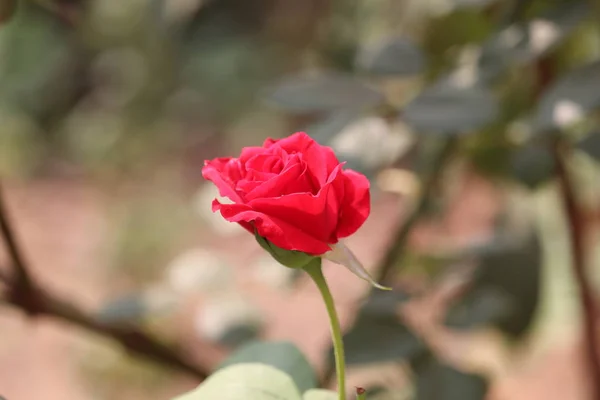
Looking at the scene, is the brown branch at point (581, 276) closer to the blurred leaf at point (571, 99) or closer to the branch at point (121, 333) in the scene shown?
the blurred leaf at point (571, 99)

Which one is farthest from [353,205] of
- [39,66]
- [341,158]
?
[39,66]

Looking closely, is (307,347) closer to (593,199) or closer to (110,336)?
(593,199)

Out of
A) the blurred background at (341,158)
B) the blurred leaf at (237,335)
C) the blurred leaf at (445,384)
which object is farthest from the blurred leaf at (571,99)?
the blurred leaf at (237,335)

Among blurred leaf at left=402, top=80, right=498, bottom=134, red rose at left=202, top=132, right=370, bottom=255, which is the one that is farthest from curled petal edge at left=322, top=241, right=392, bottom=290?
blurred leaf at left=402, top=80, right=498, bottom=134

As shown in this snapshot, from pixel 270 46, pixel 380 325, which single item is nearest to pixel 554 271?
pixel 380 325

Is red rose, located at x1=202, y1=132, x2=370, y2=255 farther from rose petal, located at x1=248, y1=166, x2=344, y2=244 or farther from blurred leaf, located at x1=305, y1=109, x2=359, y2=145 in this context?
blurred leaf, located at x1=305, y1=109, x2=359, y2=145

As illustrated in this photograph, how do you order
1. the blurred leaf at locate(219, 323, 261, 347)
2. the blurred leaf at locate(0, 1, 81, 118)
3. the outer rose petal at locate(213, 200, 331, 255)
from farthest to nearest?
the blurred leaf at locate(0, 1, 81, 118), the blurred leaf at locate(219, 323, 261, 347), the outer rose petal at locate(213, 200, 331, 255)
